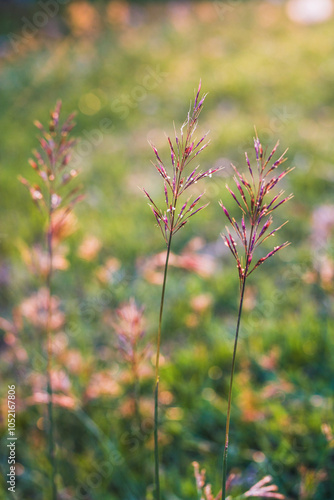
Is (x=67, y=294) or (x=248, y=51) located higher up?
(x=248, y=51)

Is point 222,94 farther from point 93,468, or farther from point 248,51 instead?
point 93,468

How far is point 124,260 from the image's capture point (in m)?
3.95

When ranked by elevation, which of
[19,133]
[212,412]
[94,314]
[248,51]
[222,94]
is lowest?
[212,412]

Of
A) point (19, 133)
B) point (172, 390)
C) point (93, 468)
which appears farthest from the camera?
point (19, 133)

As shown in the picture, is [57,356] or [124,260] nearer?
[57,356]

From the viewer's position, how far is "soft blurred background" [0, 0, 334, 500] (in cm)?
212

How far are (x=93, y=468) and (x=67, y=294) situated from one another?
1.73m

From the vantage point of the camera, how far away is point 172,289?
3.56 meters

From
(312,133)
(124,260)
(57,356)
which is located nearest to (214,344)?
(57,356)

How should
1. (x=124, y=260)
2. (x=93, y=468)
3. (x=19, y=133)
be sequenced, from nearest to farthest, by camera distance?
(x=93, y=468), (x=124, y=260), (x=19, y=133)

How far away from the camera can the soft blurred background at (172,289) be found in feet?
6.95

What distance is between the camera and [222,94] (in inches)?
272

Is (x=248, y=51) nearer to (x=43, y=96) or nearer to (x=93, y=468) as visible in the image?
(x=43, y=96)

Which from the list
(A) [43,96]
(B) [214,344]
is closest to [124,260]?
(B) [214,344]
